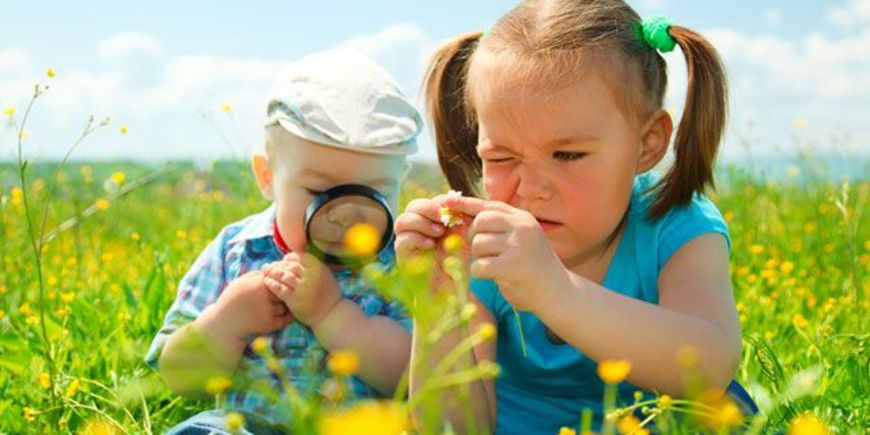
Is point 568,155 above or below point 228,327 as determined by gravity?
above

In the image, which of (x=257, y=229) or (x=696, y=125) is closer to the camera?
(x=696, y=125)

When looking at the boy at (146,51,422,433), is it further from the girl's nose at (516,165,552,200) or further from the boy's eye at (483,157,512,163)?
the girl's nose at (516,165,552,200)

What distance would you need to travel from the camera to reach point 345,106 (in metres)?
2.54

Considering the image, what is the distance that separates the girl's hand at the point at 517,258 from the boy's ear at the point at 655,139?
1.90ft

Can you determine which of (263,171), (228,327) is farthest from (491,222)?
(263,171)

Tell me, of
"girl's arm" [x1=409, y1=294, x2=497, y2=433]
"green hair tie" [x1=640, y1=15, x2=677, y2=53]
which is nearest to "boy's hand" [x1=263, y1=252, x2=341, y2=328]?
"girl's arm" [x1=409, y1=294, x2=497, y2=433]

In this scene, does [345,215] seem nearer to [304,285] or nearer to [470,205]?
[304,285]

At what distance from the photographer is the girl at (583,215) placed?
1.83 m

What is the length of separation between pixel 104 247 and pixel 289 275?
11.2 ft

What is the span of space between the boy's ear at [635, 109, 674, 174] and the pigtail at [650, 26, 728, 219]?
11 cm

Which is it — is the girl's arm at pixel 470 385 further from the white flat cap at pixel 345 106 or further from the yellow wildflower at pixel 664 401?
the yellow wildflower at pixel 664 401

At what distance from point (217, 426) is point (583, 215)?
0.88m

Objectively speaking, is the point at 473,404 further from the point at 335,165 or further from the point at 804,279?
the point at 804,279

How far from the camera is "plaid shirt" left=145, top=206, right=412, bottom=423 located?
255 centimetres
